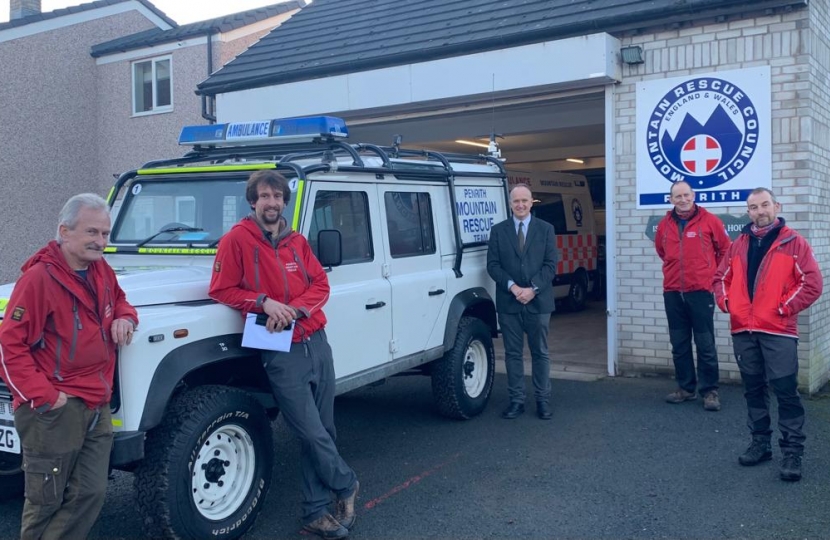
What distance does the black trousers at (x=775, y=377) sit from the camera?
211 inches

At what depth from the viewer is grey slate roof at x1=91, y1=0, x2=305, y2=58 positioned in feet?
50.6

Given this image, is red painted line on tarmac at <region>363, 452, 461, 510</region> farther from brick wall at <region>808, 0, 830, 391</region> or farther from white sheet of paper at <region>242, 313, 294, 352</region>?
brick wall at <region>808, 0, 830, 391</region>

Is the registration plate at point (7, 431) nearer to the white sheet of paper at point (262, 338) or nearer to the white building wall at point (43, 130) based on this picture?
the white sheet of paper at point (262, 338)

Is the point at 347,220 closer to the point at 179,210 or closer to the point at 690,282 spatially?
the point at 179,210

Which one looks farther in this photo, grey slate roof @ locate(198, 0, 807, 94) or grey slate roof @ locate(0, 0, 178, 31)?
grey slate roof @ locate(0, 0, 178, 31)

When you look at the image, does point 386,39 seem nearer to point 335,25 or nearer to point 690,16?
point 335,25

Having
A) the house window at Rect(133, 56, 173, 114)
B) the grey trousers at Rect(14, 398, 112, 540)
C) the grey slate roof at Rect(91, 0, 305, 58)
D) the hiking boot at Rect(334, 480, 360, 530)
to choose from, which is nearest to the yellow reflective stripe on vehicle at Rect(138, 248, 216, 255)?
the grey trousers at Rect(14, 398, 112, 540)

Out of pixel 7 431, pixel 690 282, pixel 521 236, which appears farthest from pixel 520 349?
pixel 7 431

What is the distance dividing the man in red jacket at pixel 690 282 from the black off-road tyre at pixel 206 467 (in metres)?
4.19

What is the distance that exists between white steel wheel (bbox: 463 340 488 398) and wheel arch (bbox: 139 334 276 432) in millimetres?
2574

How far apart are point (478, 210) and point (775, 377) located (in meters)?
3.04

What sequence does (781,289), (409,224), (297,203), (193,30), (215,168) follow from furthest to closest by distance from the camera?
(193,30) → (409,224) → (215,168) → (781,289) → (297,203)

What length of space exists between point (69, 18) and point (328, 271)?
14.6m

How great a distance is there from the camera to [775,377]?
5.36 meters
